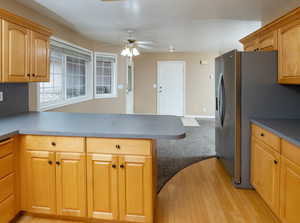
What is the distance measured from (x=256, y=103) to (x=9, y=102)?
2938mm

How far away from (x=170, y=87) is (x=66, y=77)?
15.9 ft

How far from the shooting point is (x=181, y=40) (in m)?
6.28

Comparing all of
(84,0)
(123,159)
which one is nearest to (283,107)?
(123,159)

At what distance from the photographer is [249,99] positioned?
299 centimetres

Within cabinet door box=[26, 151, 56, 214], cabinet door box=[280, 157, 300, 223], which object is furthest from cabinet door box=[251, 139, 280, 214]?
cabinet door box=[26, 151, 56, 214]

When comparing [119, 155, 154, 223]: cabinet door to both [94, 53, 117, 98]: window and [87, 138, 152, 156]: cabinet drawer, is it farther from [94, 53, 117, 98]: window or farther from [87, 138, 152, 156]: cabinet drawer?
[94, 53, 117, 98]: window

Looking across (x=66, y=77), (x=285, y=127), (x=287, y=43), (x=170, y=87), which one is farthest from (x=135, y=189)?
(x=170, y=87)

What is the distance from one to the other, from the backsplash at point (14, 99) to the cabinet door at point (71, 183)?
1238 millimetres

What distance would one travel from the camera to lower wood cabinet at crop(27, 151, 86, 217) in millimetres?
2154

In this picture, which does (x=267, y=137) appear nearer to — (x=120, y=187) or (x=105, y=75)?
(x=120, y=187)

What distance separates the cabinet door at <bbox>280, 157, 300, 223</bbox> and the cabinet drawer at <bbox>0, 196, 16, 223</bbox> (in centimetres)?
228

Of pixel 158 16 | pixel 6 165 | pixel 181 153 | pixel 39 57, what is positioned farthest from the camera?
pixel 181 153

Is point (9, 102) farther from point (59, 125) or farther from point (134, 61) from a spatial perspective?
point (134, 61)

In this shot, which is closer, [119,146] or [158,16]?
[119,146]
